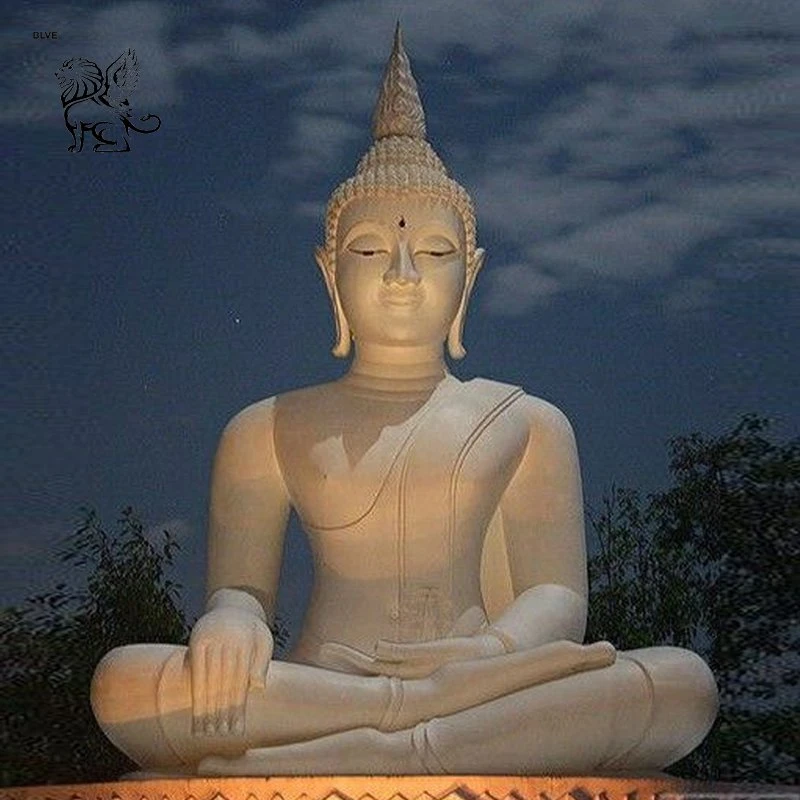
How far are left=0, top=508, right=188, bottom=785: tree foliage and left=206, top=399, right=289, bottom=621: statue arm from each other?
271cm

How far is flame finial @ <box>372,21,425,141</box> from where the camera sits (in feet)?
20.0

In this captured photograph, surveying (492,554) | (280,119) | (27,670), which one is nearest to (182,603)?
(27,670)

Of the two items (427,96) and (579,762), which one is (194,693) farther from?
(427,96)

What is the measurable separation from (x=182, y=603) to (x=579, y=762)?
379 cm

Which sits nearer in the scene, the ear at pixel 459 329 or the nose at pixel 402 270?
the nose at pixel 402 270

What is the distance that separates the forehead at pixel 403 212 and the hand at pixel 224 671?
52.1 inches

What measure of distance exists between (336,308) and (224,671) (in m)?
1.40

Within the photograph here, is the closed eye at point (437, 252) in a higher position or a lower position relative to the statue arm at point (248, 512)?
higher

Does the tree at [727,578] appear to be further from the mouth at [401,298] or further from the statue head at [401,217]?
the mouth at [401,298]

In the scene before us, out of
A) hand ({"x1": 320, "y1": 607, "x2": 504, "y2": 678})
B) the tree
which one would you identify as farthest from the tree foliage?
hand ({"x1": 320, "y1": 607, "x2": 504, "y2": 678})

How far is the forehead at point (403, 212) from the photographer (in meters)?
5.91

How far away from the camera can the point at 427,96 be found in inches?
354

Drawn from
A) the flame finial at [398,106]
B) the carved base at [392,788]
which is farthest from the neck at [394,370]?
the carved base at [392,788]

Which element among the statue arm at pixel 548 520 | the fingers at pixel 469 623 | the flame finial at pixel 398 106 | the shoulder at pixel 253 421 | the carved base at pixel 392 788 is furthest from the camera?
the flame finial at pixel 398 106
